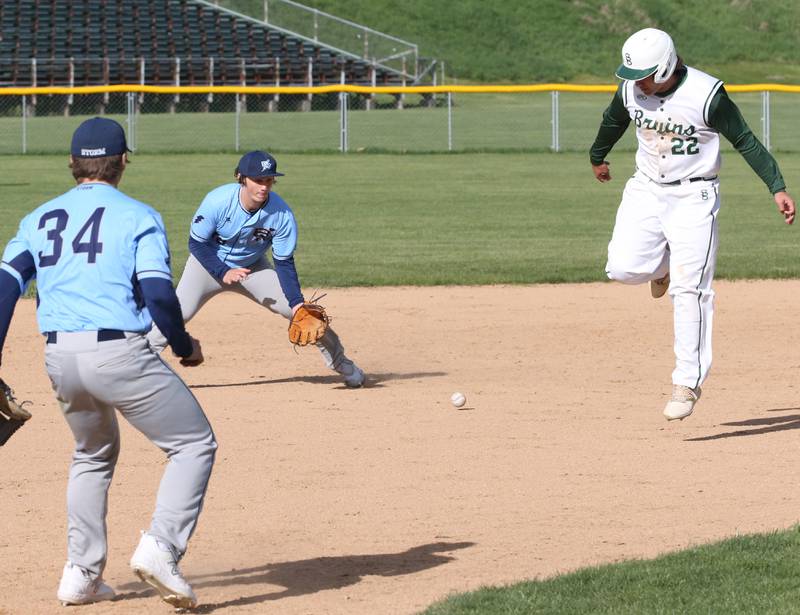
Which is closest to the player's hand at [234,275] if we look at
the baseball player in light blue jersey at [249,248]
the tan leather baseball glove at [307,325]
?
the baseball player in light blue jersey at [249,248]

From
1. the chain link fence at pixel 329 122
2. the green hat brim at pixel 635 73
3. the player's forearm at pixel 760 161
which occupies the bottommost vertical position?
the chain link fence at pixel 329 122

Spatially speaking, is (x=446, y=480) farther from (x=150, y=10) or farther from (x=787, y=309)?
(x=150, y=10)

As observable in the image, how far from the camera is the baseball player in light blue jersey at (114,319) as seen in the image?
4949 millimetres

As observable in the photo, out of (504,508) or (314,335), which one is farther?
→ (314,335)

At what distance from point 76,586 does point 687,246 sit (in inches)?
168

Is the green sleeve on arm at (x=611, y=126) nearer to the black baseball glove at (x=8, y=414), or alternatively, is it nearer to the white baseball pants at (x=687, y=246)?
the white baseball pants at (x=687, y=246)

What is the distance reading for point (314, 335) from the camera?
9352 millimetres

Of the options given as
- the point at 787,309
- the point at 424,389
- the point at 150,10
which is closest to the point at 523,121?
the point at 150,10

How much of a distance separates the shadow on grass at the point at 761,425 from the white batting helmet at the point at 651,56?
212 cm

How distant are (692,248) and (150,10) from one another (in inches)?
1603

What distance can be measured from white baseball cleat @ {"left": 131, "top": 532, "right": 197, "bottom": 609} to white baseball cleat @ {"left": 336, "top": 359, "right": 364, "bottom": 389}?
16.0ft

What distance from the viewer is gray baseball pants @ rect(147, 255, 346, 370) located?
973cm

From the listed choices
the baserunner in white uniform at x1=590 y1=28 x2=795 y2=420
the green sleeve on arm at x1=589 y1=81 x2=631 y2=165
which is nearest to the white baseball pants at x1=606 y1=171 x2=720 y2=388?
the baserunner in white uniform at x1=590 y1=28 x2=795 y2=420

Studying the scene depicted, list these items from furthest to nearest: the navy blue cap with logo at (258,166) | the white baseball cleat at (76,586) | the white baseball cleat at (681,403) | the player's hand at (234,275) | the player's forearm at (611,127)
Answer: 1. the player's hand at (234,275)
2. the navy blue cap with logo at (258,166)
3. the player's forearm at (611,127)
4. the white baseball cleat at (681,403)
5. the white baseball cleat at (76,586)
